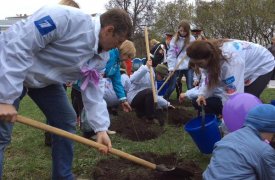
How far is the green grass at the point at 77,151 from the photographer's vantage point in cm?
411

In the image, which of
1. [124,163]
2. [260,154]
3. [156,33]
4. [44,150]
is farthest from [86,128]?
[156,33]

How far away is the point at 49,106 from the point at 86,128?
2.08 m

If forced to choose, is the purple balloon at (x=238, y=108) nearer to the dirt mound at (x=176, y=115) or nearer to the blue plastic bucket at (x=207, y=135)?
the blue plastic bucket at (x=207, y=135)

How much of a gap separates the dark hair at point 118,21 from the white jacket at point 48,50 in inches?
2.4

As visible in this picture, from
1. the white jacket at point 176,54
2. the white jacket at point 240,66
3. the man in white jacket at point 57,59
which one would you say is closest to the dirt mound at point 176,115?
the white jacket at point 176,54

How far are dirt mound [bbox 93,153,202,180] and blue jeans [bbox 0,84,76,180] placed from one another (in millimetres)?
502

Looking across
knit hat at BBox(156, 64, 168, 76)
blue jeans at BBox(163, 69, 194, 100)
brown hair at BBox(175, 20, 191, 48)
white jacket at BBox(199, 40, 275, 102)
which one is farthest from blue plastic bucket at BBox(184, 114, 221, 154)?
brown hair at BBox(175, 20, 191, 48)

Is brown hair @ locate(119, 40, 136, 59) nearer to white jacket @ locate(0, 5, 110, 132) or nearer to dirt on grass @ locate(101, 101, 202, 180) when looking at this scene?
dirt on grass @ locate(101, 101, 202, 180)

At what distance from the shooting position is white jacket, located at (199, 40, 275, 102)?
4.05 meters

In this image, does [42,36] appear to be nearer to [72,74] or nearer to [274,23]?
[72,74]

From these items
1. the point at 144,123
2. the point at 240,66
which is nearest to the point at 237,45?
the point at 240,66

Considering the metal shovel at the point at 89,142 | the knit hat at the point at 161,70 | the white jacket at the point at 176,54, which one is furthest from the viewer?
the white jacket at the point at 176,54

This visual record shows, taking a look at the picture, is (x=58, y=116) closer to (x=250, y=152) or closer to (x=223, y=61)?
(x=250, y=152)

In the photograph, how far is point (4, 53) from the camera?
2531mm
